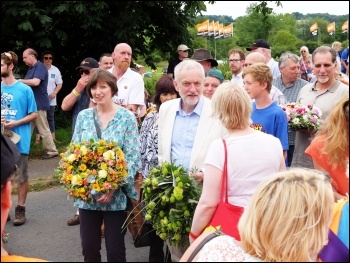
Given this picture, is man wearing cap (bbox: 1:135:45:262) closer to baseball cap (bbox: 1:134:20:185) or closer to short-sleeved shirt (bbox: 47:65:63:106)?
baseball cap (bbox: 1:134:20:185)

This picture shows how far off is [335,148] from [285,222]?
42.6 inches

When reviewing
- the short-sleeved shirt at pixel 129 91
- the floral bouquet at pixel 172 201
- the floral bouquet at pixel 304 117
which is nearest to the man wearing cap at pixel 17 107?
the short-sleeved shirt at pixel 129 91

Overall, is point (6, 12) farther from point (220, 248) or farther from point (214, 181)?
point (220, 248)

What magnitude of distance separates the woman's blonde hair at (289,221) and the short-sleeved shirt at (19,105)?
439cm

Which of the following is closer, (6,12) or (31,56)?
(31,56)

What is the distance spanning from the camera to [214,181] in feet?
10.3

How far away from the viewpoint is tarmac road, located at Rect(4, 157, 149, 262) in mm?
5168

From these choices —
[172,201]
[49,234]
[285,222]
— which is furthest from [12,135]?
[285,222]

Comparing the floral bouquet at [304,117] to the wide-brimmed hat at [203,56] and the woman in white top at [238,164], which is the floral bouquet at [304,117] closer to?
the woman in white top at [238,164]

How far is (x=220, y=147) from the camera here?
317 centimetres

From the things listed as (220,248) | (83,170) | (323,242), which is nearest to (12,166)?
(220,248)

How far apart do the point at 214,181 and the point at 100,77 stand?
164 cm

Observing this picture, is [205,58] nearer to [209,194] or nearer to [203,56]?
[203,56]

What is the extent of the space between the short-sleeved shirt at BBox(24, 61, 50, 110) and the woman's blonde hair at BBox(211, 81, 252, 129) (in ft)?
22.2
